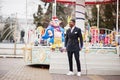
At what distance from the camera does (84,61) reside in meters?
14.1

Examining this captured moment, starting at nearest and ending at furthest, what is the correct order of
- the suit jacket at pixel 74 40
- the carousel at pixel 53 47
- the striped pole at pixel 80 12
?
1. the suit jacket at pixel 74 40
2. the carousel at pixel 53 47
3. the striped pole at pixel 80 12

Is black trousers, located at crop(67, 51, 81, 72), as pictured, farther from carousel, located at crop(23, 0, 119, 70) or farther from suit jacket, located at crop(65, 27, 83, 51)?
carousel, located at crop(23, 0, 119, 70)

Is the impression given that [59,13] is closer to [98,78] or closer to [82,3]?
[82,3]

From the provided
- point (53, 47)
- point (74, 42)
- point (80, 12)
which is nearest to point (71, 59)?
point (74, 42)

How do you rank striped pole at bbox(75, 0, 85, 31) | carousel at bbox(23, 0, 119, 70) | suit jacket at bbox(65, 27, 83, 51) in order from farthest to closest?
striped pole at bbox(75, 0, 85, 31), carousel at bbox(23, 0, 119, 70), suit jacket at bbox(65, 27, 83, 51)

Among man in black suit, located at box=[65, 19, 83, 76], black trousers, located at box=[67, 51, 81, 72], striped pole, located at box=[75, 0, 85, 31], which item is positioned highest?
striped pole, located at box=[75, 0, 85, 31]

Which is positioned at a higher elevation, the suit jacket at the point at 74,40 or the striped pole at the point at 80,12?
the striped pole at the point at 80,12

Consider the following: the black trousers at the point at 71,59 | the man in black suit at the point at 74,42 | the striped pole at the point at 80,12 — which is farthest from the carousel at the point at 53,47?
the man in black suit at the point at 74,42

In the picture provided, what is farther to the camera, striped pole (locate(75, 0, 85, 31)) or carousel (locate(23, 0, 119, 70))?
striped pole (locate(75, 0, 85, 31))

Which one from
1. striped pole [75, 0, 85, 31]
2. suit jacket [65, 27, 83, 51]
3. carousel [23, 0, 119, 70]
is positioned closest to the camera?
suit jacket [65, 27, 83, 51]

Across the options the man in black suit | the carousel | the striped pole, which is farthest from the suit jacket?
the striped pole

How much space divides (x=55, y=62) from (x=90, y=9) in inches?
1421

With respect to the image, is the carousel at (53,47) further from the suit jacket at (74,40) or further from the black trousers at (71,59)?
the suit jacket at (74,40)

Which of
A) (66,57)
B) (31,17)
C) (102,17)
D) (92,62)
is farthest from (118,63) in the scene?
(31,17)
